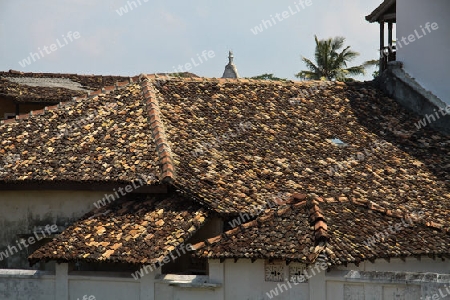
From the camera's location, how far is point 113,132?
2605 cm


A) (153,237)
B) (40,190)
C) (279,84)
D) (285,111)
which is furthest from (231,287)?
(279,84)

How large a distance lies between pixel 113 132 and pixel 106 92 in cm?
282

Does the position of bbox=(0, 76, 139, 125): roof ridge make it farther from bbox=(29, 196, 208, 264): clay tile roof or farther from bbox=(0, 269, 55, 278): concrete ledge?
bbox=(0, 269, 55, 278): concrete ledge

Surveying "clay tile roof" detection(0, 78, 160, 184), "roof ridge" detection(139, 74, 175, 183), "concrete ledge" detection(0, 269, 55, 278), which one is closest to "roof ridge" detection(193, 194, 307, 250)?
"roof ridge" detection(139, 74, 175, 183)

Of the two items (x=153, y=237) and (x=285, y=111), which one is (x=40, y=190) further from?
(x=285, y=111)

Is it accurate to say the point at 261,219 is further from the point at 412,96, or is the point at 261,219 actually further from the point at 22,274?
the point at 412,96

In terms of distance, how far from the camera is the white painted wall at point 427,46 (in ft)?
101

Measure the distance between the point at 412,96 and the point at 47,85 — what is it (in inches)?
635

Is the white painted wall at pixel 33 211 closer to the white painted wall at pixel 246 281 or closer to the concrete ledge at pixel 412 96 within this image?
the white painted wall at pixel 246 281

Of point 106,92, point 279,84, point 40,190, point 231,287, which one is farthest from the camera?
point 279,84

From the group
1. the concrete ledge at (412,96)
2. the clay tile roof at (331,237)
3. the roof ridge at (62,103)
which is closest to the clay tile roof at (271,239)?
the clay tile roof at (331,237)

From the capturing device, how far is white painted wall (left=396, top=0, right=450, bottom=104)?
30656 mm

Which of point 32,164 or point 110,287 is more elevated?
point 32,164

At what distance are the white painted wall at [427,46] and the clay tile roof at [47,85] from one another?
1241 cm
